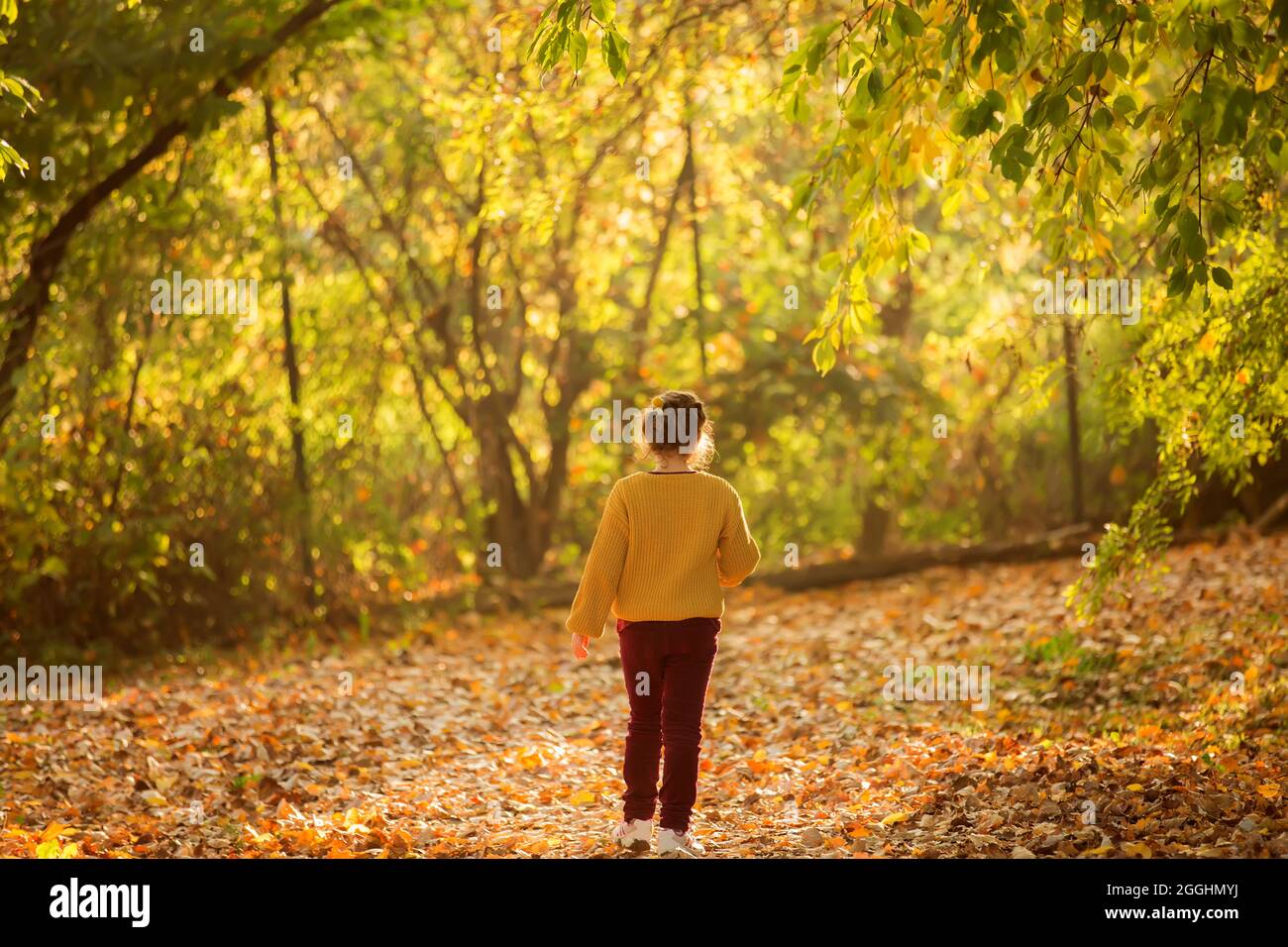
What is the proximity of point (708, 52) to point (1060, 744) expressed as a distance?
19.3ft

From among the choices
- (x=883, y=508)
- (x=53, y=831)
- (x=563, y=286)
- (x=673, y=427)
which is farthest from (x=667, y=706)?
(x=883, y=508)

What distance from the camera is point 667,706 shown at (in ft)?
15.6

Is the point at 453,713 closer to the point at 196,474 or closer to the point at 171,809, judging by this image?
the point at 171,809

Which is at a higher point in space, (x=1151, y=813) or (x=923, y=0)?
(x=923, y=0)

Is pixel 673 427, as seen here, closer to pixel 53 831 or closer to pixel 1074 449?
pixel 53 831

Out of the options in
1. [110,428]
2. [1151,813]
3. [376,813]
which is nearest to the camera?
[1151,813]

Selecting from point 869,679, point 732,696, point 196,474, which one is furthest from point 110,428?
point 869,679

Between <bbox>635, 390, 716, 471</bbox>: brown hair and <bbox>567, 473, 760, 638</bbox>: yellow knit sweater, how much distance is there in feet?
0.34

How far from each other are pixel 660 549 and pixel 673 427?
45 centimetres

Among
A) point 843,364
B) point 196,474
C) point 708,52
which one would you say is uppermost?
point 708,52

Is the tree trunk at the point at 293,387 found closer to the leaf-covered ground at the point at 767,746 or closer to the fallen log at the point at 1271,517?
the leaf-covered ground at the point at 767,746

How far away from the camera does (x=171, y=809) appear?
5.80m

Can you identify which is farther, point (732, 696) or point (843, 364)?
point (843, 364)

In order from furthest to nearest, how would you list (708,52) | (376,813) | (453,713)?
1. (708,52)
2. (453,713)
3. (376,813)
